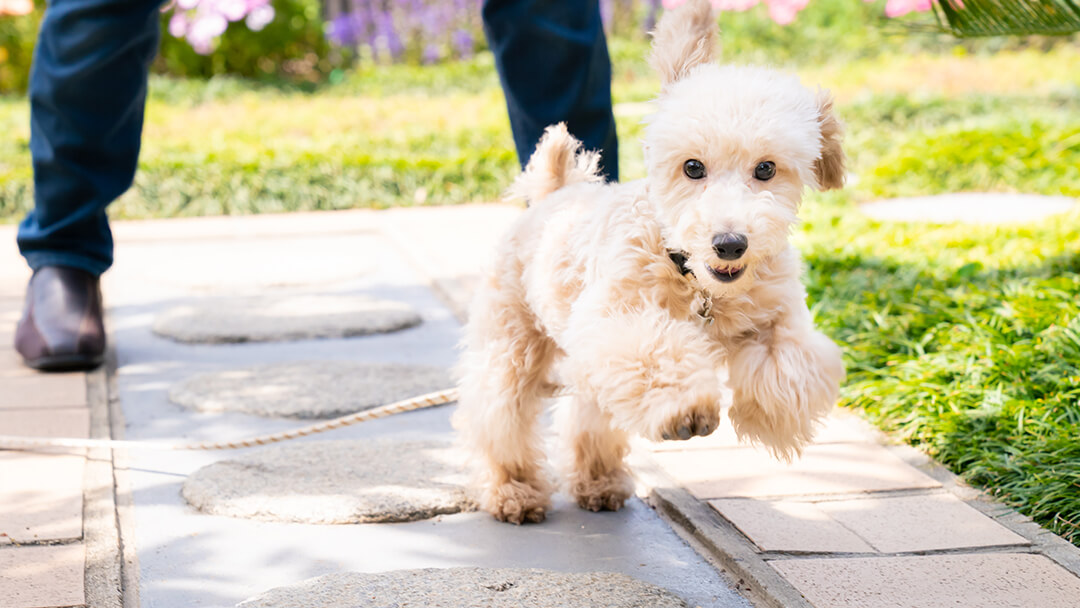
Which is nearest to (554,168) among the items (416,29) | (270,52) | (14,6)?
(14,6)

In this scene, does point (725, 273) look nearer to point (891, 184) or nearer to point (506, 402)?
point (506, 402)

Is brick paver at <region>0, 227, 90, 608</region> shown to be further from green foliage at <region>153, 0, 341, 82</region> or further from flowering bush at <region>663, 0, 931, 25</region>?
green foliage at <region>153, 0, 341, 82</region>

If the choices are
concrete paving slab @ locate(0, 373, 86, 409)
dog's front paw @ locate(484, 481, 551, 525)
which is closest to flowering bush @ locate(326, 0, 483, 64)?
concrete paving slab @ locate(0, 373, 86, 409)

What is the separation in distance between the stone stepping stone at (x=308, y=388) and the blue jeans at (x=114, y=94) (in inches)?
29.4

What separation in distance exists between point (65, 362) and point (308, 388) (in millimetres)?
907

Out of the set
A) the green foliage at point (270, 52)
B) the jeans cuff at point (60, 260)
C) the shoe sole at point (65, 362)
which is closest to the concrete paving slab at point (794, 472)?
the shoe sole at point (65, 362)

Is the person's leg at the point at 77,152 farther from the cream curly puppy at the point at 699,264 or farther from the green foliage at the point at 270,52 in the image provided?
the green foliage at the point at 270,52

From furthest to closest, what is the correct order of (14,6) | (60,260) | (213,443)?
(14,6) → (60,260) → (213,443)

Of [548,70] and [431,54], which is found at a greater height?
[548,70]

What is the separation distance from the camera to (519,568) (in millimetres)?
2398

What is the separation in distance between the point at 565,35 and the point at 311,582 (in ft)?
6.30

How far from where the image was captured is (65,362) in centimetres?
387

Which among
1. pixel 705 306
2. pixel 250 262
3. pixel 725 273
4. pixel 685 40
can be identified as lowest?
pixel 250 262

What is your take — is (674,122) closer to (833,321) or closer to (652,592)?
(652,592)
